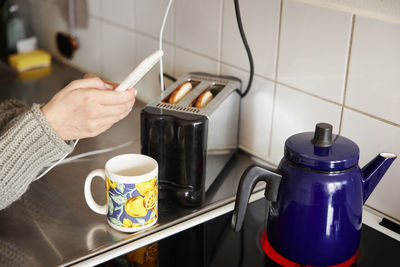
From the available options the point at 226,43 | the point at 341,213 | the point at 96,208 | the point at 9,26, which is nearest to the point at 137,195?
the point at 96,208

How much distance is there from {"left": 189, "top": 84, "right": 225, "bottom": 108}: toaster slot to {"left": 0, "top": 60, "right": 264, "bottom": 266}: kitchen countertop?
181mm

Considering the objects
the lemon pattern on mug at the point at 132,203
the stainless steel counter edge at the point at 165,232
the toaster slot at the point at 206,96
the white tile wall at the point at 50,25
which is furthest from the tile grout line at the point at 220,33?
the white tile wall at the point at 50,25

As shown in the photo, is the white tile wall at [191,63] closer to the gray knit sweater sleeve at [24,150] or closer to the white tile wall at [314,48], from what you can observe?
the white tile wall at [314,48]

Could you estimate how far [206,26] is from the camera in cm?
125

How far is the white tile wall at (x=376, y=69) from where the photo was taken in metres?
0.89

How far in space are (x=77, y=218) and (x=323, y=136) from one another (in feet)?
1.61

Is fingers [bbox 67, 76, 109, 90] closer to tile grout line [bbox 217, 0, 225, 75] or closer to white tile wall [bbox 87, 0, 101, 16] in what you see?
tile grout line [bbox 217, 0, 225, 75]

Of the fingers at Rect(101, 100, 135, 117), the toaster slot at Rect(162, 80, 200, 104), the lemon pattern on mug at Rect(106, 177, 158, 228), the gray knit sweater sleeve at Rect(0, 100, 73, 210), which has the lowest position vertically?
the lemon pattern on mug at Rect(106, 177, 158, 228)

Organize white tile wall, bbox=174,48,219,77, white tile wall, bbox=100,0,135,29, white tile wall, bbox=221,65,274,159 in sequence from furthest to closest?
white tile wall, bbox=100,0,135,29 → white tile wall, bbox=174,48,219,77 → white tile wall, bbox=221,65,274,159

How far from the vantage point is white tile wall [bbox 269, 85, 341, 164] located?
103 cm

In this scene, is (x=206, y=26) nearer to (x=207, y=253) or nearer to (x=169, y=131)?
(x=169, y=131)

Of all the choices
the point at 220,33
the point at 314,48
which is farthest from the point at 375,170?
the point at 220,33

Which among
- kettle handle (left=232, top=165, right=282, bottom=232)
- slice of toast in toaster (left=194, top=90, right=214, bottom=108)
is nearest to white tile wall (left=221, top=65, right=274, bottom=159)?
slice of toast in toaster (left=194, top=90, right=214, bottom=108)

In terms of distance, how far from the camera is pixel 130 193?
2.92 ft
